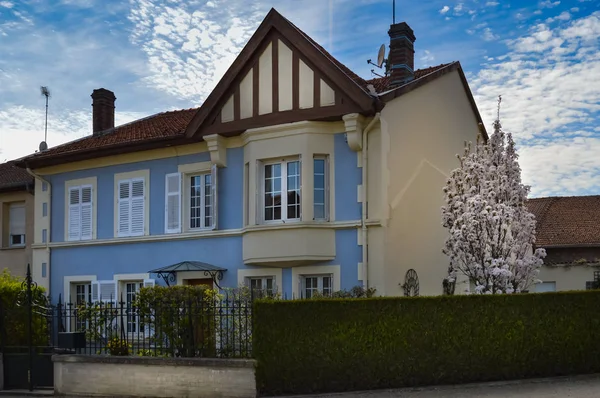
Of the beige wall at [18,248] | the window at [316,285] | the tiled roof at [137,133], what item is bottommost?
the window at [316,285]

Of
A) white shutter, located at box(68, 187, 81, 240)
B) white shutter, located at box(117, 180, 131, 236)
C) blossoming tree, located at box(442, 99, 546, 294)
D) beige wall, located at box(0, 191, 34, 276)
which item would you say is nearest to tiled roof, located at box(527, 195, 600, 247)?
blossoming tree, located at box(442, 99, 546, 294)

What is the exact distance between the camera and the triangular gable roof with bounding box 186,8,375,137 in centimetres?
1638

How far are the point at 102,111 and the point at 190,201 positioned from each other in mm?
6523

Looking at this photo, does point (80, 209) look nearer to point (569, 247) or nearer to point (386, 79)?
point (386, 79)

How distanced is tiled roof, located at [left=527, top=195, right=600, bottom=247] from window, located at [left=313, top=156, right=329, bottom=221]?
633 inches

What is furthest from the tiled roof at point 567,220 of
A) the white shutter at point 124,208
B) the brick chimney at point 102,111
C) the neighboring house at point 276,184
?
the brick chimney at point 102,111

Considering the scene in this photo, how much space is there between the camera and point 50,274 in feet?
70.3

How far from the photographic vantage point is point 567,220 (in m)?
32.3

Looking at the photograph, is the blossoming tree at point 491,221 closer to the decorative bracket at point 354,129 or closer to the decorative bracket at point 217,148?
the decorative bracket at point 354,129

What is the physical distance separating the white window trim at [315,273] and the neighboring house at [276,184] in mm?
29

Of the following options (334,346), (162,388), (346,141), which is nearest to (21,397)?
(162,388)

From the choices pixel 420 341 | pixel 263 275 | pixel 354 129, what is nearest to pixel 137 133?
pixel 263 275

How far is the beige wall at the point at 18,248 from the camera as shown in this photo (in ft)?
74.8

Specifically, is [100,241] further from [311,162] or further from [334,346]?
[334,346]
